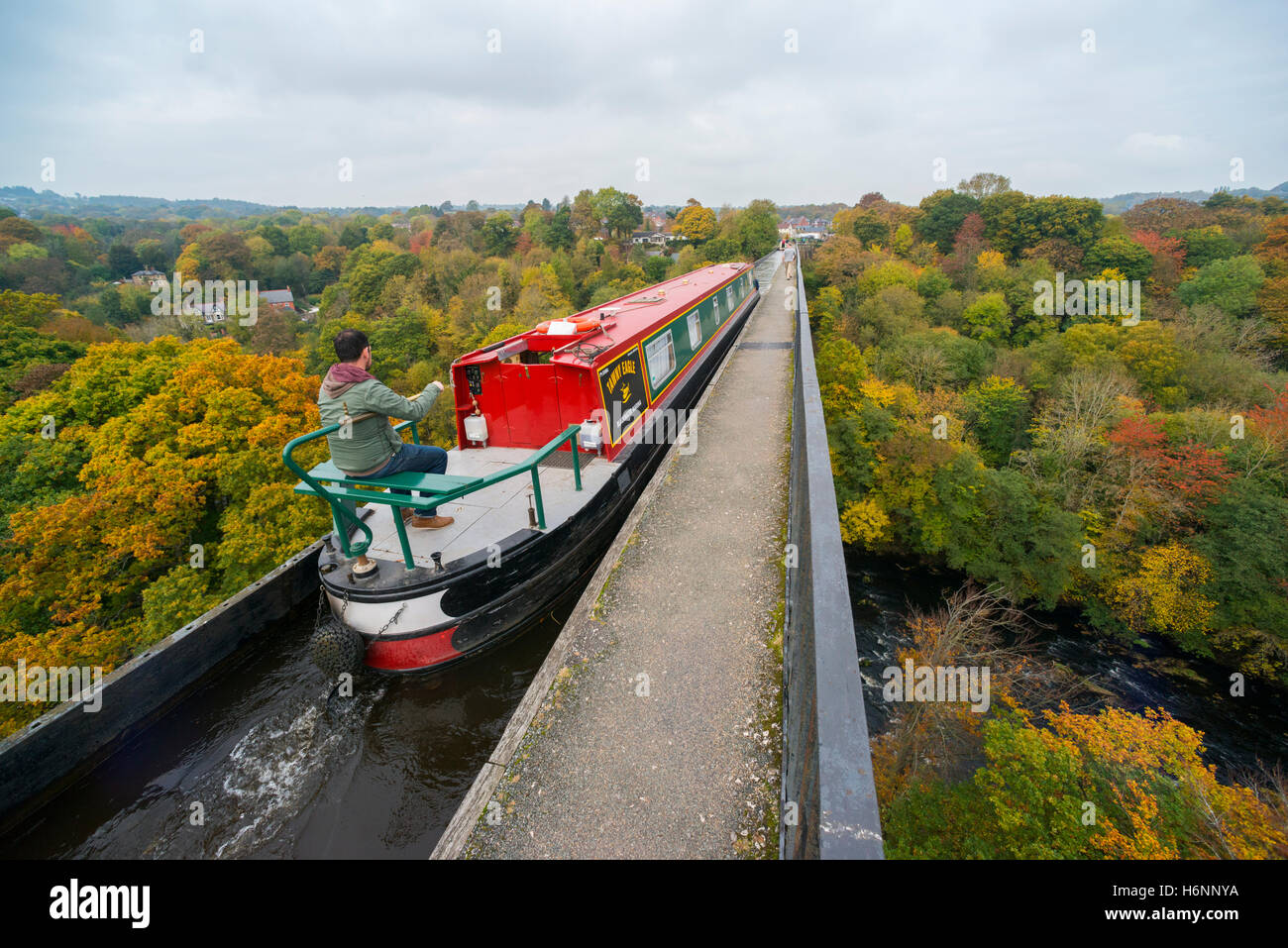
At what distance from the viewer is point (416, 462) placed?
5.43m

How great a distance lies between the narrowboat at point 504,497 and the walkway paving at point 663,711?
3.74 ft

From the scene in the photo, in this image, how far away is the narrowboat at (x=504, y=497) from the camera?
523cm

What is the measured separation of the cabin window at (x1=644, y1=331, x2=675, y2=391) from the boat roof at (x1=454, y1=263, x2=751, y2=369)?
316 millimetres

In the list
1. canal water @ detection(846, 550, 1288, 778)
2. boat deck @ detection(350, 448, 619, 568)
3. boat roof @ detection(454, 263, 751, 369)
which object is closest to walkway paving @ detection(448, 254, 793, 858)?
boat deck @ detection(350, 448, 619, 568)

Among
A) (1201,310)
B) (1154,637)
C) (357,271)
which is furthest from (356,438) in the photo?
(357,271)

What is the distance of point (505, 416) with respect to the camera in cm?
795

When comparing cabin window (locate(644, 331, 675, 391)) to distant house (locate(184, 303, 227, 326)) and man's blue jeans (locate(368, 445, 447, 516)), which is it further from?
distant house (locate(184, 303, 227, 326))

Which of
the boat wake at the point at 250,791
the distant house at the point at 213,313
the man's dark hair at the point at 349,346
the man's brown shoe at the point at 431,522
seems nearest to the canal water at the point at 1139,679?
the man's brown shoe at the point at 431,522

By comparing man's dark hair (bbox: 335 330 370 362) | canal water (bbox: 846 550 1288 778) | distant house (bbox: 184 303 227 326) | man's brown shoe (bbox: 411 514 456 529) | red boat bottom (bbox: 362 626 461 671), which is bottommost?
canal water (bbox: 846 550 1288 778)

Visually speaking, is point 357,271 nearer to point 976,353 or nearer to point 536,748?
point 976,353

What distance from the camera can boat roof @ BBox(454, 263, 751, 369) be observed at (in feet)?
24.7

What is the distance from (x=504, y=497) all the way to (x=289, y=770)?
11.3ft

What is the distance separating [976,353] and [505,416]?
96.1ft

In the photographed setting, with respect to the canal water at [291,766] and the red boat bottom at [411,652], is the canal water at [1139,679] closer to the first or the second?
the canal water at [291,766]
